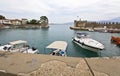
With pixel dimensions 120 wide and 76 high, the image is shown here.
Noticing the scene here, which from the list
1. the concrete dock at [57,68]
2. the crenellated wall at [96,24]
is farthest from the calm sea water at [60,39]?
the crenellated wall at [96,24]

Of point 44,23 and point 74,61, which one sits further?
point 44,23

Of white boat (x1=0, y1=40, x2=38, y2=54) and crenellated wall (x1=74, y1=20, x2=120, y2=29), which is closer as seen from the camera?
white boat (x1=0, y1=40, x2=38, y2=54)

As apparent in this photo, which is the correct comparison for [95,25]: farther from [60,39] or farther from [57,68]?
[57,68]

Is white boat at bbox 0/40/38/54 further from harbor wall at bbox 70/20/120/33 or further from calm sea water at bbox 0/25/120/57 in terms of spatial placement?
harbor wall at bbox 70/20/120/33

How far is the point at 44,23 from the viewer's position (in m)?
129

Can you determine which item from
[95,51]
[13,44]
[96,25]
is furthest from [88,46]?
[96,25]

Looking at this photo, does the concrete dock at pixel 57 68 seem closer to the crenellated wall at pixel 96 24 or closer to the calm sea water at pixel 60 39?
the calm sea water at pixel 60 39

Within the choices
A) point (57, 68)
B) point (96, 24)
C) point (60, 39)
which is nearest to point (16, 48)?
point (57, 68)

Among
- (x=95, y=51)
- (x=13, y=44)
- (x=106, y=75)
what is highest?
(x=106, y=75)

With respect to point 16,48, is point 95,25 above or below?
above

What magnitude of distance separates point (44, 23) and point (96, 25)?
5353 cm

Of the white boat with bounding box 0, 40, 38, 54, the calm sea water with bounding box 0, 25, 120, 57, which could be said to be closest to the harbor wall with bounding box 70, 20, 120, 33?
the calm sea water with bounding box 0, 25, 120, 57

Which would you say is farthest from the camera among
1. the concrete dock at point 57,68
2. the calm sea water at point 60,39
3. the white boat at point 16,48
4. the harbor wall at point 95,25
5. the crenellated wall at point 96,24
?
the crenellated wall at point 96,24

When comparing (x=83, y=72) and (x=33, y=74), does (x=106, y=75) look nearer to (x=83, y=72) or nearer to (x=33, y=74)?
(x=83, y=72)
